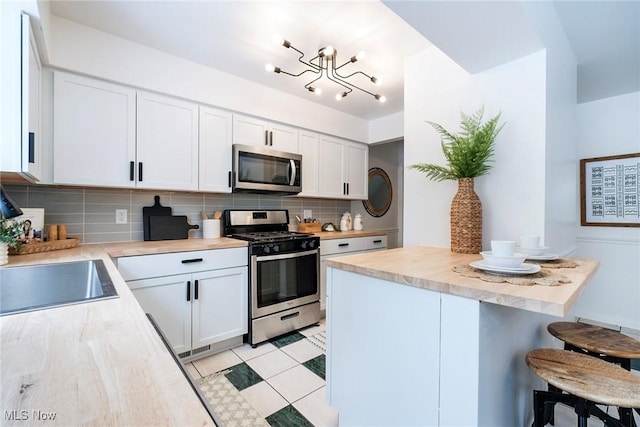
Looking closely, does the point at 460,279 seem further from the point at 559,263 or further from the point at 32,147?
the point at 32,147

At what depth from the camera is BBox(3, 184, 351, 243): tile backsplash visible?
205 centimetres

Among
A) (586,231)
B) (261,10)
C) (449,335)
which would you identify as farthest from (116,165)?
(586,231)

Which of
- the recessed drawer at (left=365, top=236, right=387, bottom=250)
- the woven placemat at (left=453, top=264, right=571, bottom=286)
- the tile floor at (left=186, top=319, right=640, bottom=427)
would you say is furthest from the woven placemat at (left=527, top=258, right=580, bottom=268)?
the recessed drawer at (left=365, top=236, right=387, bottom=250)

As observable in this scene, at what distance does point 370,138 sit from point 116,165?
2891 mm

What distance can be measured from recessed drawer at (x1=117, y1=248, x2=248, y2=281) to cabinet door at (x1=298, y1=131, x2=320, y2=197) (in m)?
1.15

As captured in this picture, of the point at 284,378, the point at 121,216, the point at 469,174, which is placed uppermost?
the point at 469,174

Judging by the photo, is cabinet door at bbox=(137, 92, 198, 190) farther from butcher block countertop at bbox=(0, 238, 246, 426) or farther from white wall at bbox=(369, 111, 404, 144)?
white wall at bbox=(369, 111, 404, 144)

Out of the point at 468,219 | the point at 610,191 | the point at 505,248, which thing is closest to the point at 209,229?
the point at 468,219

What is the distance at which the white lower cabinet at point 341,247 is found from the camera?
115 inches

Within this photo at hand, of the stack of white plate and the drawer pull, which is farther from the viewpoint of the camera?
the drawer pull

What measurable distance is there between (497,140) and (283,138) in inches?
79.3

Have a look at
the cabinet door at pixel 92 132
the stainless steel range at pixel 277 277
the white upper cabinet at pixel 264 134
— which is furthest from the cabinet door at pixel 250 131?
the cabinet door at pixel 92 132

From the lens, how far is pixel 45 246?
1798mm

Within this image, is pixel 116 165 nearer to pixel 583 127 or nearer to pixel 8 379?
pixel 8 379
